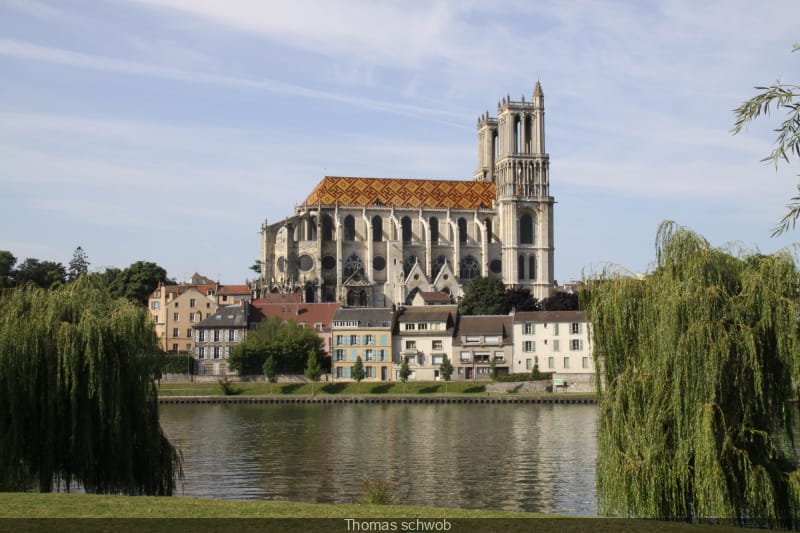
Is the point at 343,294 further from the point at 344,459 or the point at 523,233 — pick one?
the point at 344,459

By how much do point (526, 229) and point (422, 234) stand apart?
12584 mm

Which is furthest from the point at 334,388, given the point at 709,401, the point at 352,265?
the point at 709,401

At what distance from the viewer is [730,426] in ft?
68.7

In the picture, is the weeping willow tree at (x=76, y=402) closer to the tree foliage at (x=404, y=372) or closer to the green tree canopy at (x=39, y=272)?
the tree foliage at (x=404, y=372)

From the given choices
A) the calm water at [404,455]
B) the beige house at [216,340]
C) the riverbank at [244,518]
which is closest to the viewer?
the riverbank at [244,518]

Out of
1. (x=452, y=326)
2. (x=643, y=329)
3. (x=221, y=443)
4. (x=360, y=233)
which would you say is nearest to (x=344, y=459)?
(x=221, y=443)

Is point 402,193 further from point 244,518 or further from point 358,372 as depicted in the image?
point 244,518

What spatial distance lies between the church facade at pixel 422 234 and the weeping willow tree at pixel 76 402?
283ft

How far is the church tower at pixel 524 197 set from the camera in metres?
123

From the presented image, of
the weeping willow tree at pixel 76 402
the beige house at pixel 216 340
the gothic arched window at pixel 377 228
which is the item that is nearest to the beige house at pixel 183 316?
the beige house at pixel 216 340

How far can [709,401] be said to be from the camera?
20625 millimetres

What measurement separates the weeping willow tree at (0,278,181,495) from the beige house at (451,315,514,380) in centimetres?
5697

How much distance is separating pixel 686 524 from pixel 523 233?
4209 inches

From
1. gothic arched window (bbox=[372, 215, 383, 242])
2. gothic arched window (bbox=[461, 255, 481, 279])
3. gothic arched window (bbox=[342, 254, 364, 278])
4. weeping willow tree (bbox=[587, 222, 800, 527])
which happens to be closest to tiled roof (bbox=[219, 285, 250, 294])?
gothic arched window (bbox=[342, 254, 364, 278])
